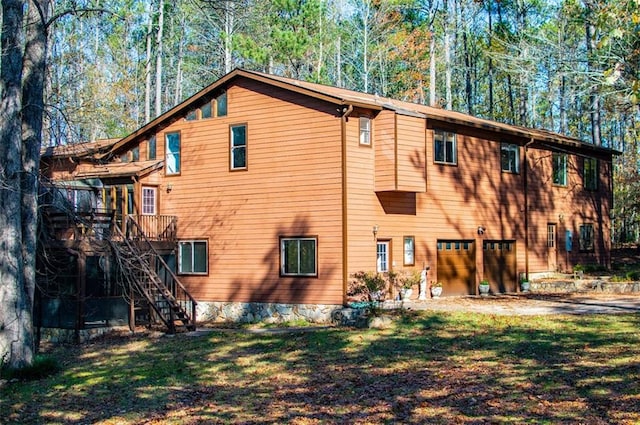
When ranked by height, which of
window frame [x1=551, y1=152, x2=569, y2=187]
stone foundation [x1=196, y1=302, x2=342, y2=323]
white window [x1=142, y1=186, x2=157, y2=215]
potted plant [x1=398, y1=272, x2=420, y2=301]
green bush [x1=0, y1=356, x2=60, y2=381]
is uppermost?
window frame [x1=551, y1=152, x2=569, y2=187]

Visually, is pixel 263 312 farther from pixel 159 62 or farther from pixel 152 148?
pixel 159 62

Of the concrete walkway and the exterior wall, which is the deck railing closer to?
the exterior wall

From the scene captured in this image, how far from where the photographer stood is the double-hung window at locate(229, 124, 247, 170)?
2333 centimetres

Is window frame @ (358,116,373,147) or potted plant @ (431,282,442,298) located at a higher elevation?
window frame @ (358,116,373,147)

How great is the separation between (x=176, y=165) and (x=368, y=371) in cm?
1366

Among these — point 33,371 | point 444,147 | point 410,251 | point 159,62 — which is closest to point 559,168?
point 444,147

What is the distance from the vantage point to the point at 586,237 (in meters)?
31.7

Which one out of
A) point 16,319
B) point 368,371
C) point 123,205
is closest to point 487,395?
point 368,371

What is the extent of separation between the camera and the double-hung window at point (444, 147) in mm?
24000

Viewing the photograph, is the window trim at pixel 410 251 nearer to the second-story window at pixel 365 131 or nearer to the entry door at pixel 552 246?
the second-story window at pixel 365 131

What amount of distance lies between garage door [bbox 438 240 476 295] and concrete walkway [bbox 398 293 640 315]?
61cm

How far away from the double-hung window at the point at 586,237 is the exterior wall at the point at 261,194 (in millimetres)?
15010

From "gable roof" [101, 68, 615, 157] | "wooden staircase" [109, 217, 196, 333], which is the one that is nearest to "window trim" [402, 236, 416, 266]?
"gable roof" [101, 68, 615, 157]

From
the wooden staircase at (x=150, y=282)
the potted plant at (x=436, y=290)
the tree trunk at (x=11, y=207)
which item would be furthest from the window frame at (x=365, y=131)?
the tree trunk at (x=11, y=207)
